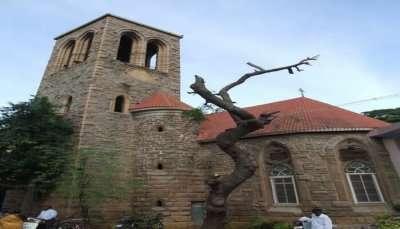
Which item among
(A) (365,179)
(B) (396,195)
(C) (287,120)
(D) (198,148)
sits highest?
(C) (287,120)

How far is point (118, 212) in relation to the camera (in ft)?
35.7

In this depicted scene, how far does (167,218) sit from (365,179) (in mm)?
8472

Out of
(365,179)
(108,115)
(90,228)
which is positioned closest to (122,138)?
(108,115)

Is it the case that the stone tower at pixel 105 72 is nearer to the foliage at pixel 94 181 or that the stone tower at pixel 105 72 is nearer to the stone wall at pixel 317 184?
the foliage at pixel 94 181

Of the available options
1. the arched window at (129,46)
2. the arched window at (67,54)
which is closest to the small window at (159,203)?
the arched window at (129,46)

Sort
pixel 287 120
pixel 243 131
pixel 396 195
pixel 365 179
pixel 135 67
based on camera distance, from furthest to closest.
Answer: pixel 135 67 < pixel 287 120 < pixel 365 179 < pixel 396 195 < pixel 243 131

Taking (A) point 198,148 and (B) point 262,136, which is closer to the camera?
(B) point 262,136

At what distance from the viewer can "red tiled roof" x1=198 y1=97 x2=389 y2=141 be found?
10.9 meters

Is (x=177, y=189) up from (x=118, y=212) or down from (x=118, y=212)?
up

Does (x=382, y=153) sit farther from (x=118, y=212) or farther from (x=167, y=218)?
(x=118, y=212)

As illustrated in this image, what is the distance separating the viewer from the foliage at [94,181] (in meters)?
9.88

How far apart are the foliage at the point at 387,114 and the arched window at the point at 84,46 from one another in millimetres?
27602

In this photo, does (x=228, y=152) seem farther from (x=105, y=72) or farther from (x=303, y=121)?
(x=105, y=72)

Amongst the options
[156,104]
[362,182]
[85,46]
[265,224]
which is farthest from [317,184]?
[85,46]
